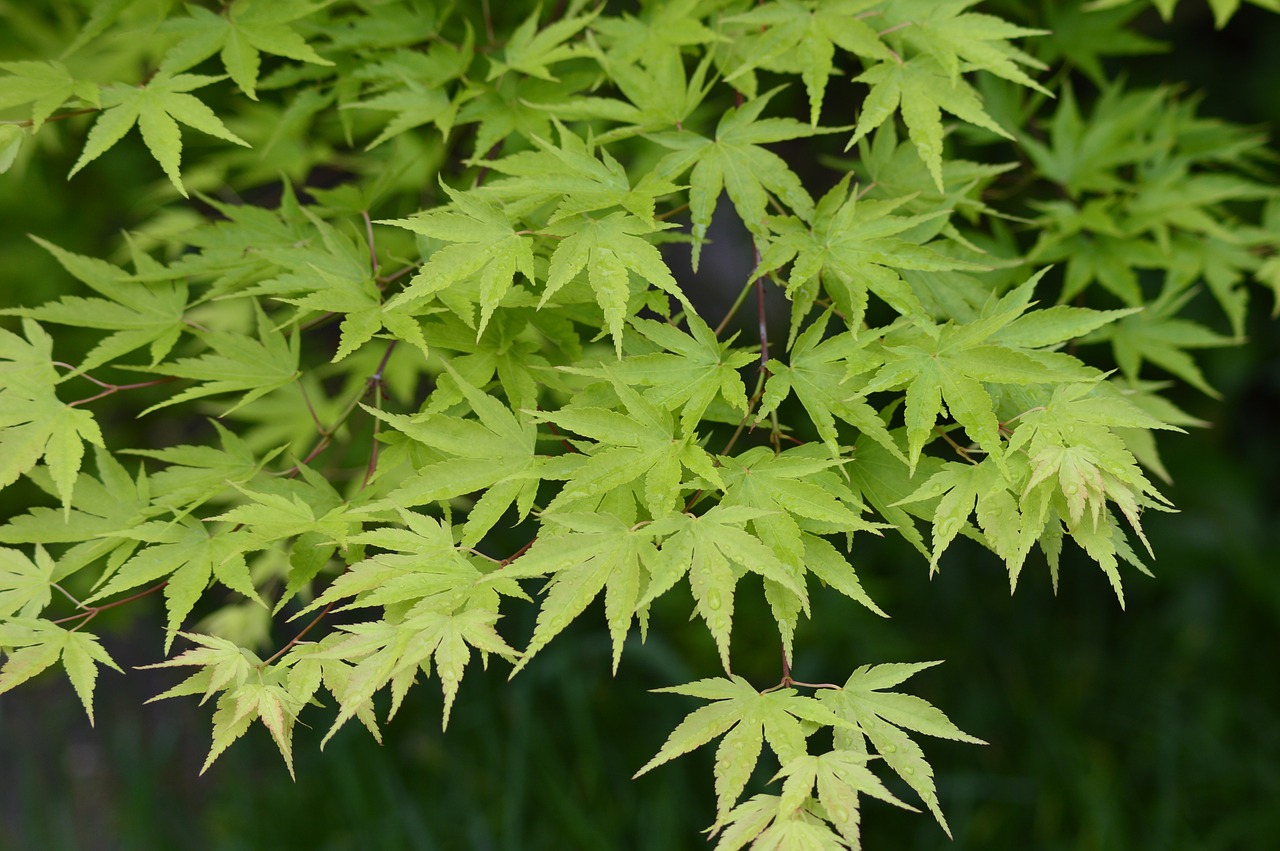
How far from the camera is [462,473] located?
1.33 meters

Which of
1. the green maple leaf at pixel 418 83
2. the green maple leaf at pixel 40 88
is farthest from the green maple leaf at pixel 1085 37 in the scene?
the green maple leaf at pixel 40 88

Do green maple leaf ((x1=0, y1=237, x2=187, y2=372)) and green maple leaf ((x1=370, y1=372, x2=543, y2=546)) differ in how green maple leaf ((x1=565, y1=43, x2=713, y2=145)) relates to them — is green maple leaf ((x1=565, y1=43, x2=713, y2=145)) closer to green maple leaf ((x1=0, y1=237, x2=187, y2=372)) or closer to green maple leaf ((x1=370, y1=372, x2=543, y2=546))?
green maple leaf ((x1=370, y1=372, x2=543, y2=546))

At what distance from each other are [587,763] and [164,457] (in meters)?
1.92

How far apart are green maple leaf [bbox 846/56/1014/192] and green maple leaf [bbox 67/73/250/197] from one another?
932 mm

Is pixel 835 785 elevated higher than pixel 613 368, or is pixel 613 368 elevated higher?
pixel 613 368

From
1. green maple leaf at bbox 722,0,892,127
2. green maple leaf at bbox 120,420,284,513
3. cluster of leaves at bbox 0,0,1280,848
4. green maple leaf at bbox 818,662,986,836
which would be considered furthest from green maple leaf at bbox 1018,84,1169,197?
green maple leaf at bbox 120,420,284,513

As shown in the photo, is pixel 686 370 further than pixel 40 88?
No

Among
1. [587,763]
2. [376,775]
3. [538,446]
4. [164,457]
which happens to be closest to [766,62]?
[538,446]

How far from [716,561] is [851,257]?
499 millimetres

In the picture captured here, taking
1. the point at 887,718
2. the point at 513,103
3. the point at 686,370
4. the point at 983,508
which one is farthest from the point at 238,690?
the point at 513,103

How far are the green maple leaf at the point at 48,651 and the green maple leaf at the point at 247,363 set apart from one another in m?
0.35

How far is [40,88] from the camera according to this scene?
4.90 feet

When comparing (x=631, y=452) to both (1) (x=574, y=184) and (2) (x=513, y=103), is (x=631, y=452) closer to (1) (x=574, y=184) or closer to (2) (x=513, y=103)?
(1) (x=574, y=184)

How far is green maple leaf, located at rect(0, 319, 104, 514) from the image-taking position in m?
1.44
